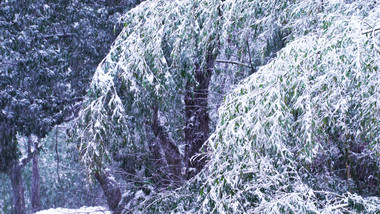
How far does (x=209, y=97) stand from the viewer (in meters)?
6.88

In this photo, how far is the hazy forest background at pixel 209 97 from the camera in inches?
145

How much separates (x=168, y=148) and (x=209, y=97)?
104 centimetres

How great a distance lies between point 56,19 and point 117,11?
100cm

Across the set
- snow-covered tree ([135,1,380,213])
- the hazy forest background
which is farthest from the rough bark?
snow-covered tree ([135,1,380,213])

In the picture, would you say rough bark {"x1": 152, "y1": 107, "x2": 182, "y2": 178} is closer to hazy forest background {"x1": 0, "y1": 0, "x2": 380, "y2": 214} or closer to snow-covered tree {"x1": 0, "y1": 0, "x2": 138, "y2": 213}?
hazy forest background {"x1": 0, "y1": 0, "x2": 380, "y2": 214}

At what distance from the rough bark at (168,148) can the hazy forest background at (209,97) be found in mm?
19

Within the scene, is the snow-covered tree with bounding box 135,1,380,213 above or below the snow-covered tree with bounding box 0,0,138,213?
below

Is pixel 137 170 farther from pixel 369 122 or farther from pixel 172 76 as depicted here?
pixel 369 122

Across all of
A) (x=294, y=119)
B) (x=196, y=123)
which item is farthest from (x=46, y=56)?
(x=294, y=119)

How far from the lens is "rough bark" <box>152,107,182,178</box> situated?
6898 mm

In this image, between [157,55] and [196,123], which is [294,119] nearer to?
[157,55]

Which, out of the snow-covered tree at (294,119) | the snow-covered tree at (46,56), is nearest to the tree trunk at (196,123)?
the snow-covered tree at (46,56)

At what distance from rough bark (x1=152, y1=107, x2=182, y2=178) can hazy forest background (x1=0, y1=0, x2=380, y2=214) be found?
0.06ft

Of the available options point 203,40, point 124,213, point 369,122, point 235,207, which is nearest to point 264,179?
point 235,207
